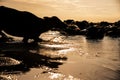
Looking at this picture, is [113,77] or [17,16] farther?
[17,16]

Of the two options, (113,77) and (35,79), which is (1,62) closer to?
(35,79)

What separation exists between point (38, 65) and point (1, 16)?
12306 mm

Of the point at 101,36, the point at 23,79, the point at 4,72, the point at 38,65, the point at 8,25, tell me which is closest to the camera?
the point at 23,79

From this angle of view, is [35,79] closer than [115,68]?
Yes

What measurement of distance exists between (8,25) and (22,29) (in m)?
1.34

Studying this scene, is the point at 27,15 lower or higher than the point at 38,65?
higher

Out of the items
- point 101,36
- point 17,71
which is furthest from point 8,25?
point 101,36

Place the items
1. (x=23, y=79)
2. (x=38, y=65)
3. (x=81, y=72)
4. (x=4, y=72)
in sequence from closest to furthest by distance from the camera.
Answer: (x=23, y=79)
(x=4, y=72)
(x=81, y=72)
(x=38, y=65)

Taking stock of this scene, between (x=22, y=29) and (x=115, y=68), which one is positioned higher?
(x=22, y=29)

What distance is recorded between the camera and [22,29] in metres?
24.0

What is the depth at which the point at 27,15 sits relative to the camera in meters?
25.0

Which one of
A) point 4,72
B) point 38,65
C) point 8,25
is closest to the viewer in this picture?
point 4,72

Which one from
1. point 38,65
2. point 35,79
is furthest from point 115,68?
point 35,79

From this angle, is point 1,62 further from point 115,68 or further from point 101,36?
point 101,36
